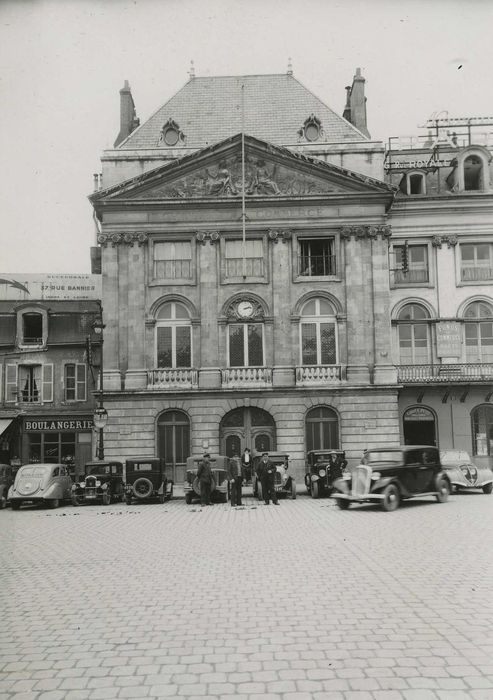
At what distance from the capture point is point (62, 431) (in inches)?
1495

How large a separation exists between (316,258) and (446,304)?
282 inches

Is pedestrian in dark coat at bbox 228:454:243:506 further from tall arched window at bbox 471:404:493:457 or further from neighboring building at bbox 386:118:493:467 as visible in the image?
tall arched window at bbox 471:404:493:457

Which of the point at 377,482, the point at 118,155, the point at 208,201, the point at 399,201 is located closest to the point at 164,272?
the point at 208,201

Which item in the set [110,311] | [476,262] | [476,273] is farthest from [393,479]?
[476,262]

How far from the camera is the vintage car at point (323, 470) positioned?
25.6m

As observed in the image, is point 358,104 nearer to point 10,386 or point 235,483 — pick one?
point 10,386

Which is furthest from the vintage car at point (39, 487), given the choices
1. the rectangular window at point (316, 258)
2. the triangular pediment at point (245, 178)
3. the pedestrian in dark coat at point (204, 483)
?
the rectangular window at point (316, 258)

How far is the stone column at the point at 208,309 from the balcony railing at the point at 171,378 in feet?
1.51

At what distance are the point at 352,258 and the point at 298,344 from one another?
4.82m

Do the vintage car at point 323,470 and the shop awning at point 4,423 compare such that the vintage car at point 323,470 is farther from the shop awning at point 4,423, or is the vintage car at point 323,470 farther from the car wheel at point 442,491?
the shop awning at point 4,423

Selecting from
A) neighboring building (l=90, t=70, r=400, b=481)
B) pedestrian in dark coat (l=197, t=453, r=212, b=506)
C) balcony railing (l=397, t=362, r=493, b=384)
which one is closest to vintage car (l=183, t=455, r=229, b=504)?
pedestrian in dark coat (l=197, t=453, r=212, b=506)

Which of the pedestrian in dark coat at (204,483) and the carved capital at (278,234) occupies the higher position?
the carved capital at (278,234)

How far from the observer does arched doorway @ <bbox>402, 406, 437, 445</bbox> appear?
120ft

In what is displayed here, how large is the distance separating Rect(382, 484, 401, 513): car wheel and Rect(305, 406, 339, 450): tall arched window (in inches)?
575
